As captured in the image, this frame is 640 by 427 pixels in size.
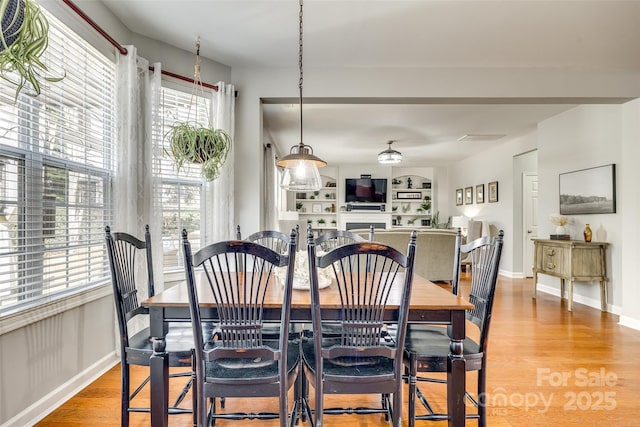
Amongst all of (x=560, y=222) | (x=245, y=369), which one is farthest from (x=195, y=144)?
(x=560, y=222)

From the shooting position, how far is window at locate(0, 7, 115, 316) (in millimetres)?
1908

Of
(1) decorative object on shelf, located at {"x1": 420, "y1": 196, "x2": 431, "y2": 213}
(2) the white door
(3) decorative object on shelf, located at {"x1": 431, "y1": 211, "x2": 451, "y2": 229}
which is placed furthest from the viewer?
(1) decorative object on shelf, located at {"x1": 420, "y1": 196, "x2": 431, "y2": 213}

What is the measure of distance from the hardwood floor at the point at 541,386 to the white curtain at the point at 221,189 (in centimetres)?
135

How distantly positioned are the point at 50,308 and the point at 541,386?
125 inches

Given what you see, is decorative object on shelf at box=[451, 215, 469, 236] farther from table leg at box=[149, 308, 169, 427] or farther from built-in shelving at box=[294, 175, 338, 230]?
table leg at box=[149, 308, 169, 427]

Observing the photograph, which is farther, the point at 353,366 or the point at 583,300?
the point at 583,300

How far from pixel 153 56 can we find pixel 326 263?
2.80m

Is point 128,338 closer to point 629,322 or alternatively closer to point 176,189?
point 176,189

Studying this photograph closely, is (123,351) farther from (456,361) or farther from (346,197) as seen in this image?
(346,197)

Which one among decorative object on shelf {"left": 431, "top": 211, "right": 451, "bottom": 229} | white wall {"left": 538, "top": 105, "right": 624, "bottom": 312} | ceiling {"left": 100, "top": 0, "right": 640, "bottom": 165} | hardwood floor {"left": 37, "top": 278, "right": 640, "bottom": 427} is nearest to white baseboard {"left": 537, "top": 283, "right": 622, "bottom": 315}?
white wall {"left": 538, "top": 105, "right": 624, "bottom": 312}

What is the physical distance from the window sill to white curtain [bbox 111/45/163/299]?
418 millimetres

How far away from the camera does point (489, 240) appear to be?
203 centimetres

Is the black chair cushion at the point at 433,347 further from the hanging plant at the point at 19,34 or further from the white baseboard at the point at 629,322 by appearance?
the white baseboard at the point at 629,322

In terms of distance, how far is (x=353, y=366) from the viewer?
165cm
